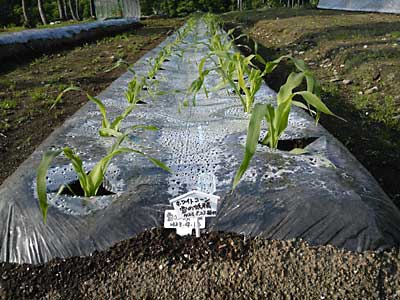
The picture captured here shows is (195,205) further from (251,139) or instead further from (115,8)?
(115,8)

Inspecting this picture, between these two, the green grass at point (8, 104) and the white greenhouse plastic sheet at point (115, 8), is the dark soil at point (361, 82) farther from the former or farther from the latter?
the white greenhouse plastic sheet at point (115, 8)

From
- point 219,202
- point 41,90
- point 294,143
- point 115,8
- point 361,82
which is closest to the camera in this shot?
point 219,202

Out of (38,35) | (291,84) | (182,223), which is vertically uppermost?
(291,84)

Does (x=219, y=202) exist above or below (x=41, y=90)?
above

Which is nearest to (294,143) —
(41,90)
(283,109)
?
(283,109)

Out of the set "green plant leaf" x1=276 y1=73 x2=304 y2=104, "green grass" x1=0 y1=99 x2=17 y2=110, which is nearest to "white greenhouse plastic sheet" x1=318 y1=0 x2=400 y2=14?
"green grass" x1=0 y1=99 x2=17 y2=110

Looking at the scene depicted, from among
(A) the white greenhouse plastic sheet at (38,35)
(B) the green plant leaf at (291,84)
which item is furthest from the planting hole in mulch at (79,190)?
(A) the white greenhouse plastic sheet at (38,35)

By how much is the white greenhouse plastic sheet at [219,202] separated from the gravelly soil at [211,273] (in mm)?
31

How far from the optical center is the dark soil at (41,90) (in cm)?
203

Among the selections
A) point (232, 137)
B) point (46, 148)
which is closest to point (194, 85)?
point (232, 137)

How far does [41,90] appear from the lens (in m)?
3.05

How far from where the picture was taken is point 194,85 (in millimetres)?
1654

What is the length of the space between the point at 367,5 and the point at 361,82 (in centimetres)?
734

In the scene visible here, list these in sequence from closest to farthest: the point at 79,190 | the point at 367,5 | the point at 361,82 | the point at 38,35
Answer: the point at 79,190 < the point at 361,82 < the point at 38,35 < the point at 367,5
